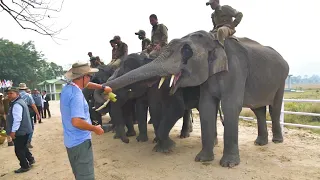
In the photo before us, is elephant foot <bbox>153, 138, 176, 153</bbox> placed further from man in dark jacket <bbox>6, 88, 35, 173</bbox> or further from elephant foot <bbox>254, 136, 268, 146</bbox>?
man in dark jacket <bbox>6, 88, 35, 173</bbox>

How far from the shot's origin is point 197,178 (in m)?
5.43

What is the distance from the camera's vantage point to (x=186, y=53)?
609 cm

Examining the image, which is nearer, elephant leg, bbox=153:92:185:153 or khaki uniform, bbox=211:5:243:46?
khaki uniform, bbox=211:5:243:46

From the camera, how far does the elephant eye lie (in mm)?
A: 6053

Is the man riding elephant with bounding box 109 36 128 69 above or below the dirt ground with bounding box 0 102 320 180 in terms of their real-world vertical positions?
above

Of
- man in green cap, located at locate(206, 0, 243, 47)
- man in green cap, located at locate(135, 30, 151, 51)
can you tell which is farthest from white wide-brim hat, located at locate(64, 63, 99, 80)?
man in green cap, located at locate(135, 30, 151, 51)

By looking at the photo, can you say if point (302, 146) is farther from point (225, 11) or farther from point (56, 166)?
point (56, 166)

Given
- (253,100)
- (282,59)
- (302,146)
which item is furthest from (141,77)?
(302,146)

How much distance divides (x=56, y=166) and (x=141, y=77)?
287 cm

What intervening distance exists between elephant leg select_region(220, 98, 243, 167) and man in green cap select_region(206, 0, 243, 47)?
1.36 m

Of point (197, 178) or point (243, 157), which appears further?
point (243, 157)

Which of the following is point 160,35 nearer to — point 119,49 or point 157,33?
point 157,33

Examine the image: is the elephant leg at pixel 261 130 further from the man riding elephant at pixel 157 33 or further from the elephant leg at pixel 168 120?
the man riding elephant at pixel 157 33

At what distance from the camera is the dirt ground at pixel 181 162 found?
18.3 ft
